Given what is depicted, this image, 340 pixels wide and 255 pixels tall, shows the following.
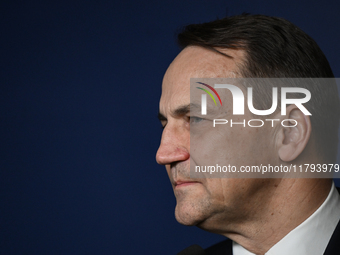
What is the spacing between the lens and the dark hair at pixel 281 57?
3.39ft

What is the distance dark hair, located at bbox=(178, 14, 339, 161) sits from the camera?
1034mm

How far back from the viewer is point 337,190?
1149 mm

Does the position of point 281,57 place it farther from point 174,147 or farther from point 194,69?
point 174,147

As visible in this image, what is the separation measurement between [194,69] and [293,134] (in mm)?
339

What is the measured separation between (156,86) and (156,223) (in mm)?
721

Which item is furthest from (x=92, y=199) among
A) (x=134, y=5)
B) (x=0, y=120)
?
(x=134, y=5)

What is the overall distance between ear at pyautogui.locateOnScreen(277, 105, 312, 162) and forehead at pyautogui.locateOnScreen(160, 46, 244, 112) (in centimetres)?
19

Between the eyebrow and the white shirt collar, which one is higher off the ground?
the eyebrow

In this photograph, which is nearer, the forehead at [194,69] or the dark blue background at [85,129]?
the forehead at [194,69]

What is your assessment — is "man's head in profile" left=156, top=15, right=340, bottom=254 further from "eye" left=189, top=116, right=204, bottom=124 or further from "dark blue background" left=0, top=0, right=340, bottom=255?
"dark blue background" left=0, top=0, right=340, bottom=255

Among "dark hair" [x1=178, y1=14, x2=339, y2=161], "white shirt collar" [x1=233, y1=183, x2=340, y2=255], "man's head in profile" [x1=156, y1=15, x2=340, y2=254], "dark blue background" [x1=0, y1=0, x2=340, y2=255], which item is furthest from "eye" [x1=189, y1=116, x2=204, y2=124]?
"dark blue background" [x1=0, y1=0, x2=340, y2=255]

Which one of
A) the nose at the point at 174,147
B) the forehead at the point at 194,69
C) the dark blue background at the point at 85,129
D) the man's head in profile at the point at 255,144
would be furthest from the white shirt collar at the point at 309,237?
the dark blue background at the point at 85,129

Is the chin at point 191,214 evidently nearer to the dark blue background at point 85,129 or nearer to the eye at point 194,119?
the eye at point 194,119

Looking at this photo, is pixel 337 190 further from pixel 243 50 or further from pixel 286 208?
pixel 243 50
